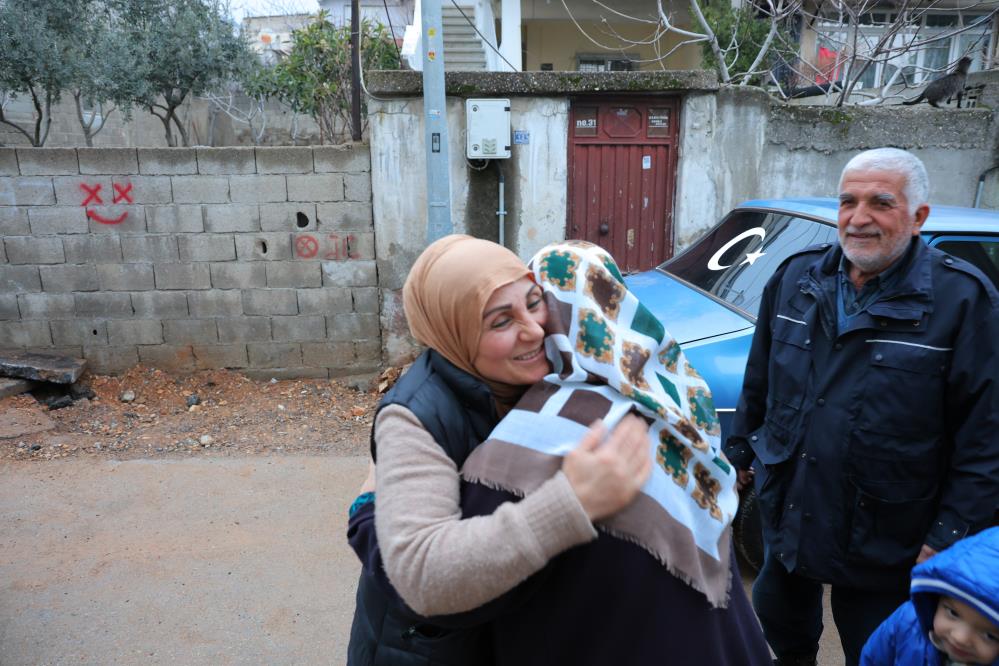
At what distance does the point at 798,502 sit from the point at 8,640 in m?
3.09

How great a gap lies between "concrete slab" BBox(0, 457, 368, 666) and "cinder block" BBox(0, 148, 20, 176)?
7.78ft

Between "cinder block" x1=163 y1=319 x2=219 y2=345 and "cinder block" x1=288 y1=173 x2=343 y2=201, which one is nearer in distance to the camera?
"cinder block" x1=288 y1=173 x2=343 y2=201

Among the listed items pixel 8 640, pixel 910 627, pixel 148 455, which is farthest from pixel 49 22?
pixel 910 627

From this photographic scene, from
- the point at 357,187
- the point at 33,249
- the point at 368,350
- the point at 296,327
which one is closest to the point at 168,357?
the point at 296,327

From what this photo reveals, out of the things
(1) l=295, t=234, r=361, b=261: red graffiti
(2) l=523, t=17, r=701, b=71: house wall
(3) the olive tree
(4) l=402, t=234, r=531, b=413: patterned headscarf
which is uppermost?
(2) l=523, t=17, r=701, b=71: house wall

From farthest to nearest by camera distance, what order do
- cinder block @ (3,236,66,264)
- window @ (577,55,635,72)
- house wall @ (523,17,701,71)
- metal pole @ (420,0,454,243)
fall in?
1. window @ (577,55,635,72)
2. house wall @ (523,17,701,71)
3. cinder block @ (3,236,66,264)
4. metal pole @ (420,0,454,243)

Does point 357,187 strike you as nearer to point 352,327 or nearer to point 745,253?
point 352,327

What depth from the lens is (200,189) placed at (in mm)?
5410

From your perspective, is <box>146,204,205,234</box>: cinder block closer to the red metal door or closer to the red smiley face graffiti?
the red smiley face graffiti

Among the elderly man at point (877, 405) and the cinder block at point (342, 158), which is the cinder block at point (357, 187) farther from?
the elderly man at point (877, 405)

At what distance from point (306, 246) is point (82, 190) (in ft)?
5.73

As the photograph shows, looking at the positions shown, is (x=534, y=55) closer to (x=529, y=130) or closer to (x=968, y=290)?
(x=529, y=130)

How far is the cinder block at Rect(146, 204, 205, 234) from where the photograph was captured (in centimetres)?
542

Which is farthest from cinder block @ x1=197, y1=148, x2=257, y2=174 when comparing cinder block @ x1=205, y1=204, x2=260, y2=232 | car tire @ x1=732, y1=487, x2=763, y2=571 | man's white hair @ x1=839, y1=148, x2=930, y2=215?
man's white hair @ x1=839, y1=148, x2=930, y2=215
